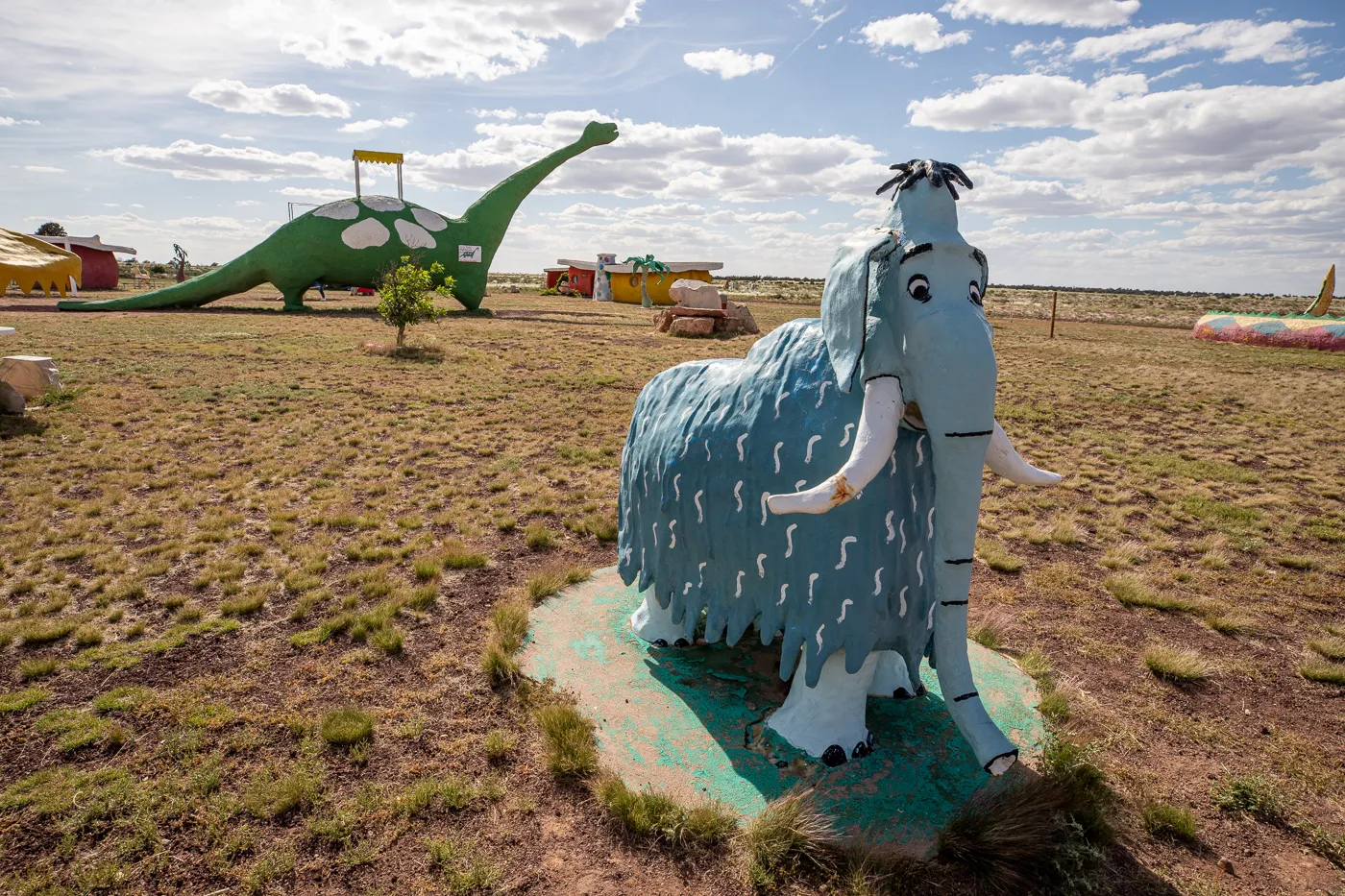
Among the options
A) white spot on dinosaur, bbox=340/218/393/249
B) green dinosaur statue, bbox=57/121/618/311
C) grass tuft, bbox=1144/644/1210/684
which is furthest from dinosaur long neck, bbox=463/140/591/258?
grass tuft, bbox=1144/644/1210/684

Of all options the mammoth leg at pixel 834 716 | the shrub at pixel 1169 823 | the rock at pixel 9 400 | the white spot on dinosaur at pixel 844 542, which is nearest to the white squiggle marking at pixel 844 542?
the white spot on dinosaur at pixel 844 542

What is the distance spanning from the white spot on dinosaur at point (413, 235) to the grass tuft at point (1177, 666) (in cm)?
2014

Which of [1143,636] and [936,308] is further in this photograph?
[1143,636]

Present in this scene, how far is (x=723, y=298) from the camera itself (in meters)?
20.2

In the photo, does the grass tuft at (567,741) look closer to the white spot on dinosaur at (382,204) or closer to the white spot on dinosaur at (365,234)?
the white spot on dinosaur at (365,234)

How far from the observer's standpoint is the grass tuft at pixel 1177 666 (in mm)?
3693

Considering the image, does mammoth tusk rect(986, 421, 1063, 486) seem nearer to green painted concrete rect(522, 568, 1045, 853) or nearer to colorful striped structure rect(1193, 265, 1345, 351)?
green painted concrete rect(522, 568, 1045, 853)

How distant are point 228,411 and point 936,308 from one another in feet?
28.8

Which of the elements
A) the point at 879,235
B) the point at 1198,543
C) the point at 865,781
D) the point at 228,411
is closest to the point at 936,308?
the point at 879,235

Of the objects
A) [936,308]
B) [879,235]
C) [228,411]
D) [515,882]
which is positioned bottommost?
[515,882]

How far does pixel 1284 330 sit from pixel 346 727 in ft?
87.7

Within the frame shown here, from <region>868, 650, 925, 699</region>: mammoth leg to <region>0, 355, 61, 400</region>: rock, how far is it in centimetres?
949

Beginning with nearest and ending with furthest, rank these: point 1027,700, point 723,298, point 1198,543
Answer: point 1027,700 < point 1198,543 < point 723,298

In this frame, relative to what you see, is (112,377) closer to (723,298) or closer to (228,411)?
(228,411)
